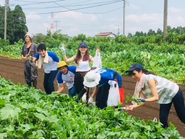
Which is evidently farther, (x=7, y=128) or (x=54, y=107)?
(x=54, y=107)

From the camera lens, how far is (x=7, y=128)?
238 cm

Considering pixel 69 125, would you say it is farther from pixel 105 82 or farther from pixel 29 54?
pixel 29 54

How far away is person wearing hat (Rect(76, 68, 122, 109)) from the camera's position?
12.8ft

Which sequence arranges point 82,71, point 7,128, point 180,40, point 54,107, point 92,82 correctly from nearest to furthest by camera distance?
point 7,128, point 54,107, point 92,82, point 82,71, point 180,40

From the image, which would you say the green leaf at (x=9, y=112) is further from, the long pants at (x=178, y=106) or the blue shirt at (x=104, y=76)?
the long pants at (x=178, y=106)

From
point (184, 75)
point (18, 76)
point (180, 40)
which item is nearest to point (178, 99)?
point (184, 75)

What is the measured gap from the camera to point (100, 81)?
426 cm

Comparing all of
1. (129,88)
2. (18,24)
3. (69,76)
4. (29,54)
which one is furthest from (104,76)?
(18,24)

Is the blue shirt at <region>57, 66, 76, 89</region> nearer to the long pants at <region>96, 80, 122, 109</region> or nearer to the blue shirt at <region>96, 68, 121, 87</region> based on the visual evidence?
the long pants at <region>96, 80, 122, 109</region>

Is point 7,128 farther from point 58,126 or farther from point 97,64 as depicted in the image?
point 97,64

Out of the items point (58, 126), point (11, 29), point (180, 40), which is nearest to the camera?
point (58, 126)

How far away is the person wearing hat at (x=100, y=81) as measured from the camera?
12.8 ft

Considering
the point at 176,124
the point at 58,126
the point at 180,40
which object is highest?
the point at 180,40

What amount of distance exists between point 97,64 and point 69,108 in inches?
61.8
